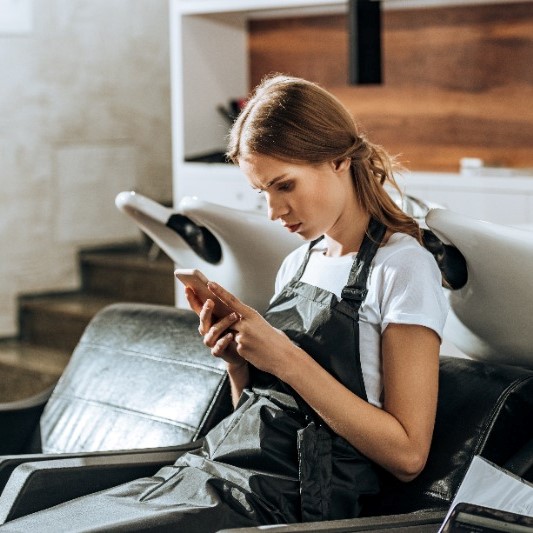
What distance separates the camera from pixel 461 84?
4.18m

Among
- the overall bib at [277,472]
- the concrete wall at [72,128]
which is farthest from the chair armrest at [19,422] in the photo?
the concrete wall at [72,128]

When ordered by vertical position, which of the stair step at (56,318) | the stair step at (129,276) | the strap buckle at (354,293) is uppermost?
the strap buckle at (354,293)

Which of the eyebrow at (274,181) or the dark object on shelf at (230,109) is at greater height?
the dark object on shelf at (230,109)

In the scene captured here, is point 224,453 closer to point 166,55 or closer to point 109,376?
point 109,376

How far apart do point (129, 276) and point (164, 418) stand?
115 inches

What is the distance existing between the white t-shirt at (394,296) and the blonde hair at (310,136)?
0.27ft

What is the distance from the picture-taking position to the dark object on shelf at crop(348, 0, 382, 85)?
3.86 m

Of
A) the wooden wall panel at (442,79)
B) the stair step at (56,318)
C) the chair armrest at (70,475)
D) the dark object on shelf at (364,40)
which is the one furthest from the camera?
the stair step at (56,318)

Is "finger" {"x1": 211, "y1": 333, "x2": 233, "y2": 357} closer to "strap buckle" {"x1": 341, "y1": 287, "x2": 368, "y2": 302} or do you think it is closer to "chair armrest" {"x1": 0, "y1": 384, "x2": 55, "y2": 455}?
"strap buckle" {"x1": 341, "y1": 287, "x2": 368, "y2": 302}

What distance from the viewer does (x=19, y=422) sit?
2.76 meters

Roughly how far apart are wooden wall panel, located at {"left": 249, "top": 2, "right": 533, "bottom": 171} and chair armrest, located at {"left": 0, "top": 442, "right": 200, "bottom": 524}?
7.10ft

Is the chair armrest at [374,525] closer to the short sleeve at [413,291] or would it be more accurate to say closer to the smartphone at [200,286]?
the short sleeve at [413,291]

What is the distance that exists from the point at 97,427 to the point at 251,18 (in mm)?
2669

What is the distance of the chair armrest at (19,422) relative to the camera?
8.91 ft
